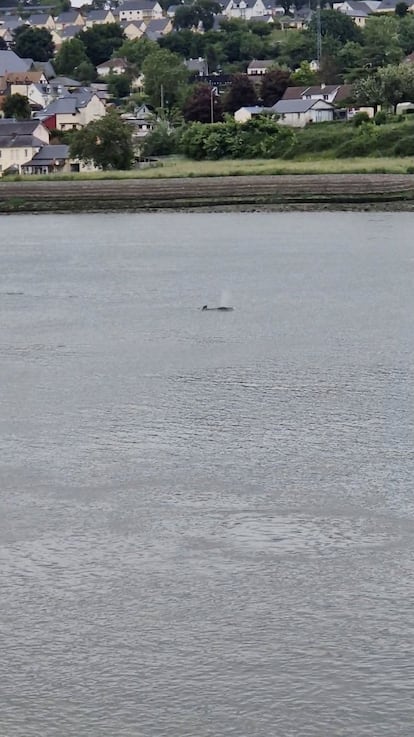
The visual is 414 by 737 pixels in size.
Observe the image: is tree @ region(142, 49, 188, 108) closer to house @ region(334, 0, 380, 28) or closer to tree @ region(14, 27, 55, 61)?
tree @ region(14, 27, 55, 61)

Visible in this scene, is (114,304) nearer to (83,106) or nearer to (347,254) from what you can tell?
(347,254)

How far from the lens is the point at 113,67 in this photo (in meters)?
101

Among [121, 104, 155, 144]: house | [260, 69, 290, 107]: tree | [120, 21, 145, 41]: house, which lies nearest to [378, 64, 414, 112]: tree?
[121, 104, 155, 144]: house

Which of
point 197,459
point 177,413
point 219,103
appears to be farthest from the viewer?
point 219,103

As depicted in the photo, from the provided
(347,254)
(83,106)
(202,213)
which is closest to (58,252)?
(347,254)

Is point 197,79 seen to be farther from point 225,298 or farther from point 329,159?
point 225,298

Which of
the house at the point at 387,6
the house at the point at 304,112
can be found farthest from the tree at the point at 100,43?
the house at the point at 304,112

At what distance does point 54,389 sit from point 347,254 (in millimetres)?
15011

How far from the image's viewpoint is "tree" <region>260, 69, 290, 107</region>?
238 feet

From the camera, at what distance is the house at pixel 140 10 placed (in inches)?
6167

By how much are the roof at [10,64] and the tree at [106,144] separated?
1947 inches

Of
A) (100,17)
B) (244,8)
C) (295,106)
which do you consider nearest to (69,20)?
(100,17)

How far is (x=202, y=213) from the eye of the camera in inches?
1764

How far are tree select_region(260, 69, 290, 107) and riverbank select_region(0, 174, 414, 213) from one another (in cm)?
2452
